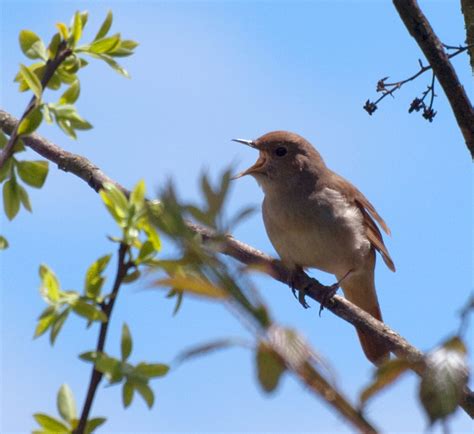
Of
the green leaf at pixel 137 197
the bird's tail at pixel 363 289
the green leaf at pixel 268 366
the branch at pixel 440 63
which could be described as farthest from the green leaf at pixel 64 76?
the bird's tail at pixel 363 289

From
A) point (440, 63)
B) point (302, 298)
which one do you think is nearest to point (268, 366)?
point (440, 63)

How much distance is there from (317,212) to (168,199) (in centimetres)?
504

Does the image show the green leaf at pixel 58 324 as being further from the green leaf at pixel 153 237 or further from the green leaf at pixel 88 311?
the green leaf at pixel 153 237

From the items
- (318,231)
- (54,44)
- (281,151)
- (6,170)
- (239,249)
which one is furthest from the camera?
(281,151)

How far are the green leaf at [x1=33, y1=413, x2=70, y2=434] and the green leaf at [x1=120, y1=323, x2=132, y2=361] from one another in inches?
3.7

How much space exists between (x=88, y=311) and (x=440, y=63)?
2360mm

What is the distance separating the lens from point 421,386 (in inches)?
23.9

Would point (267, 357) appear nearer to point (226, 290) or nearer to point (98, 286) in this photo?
point (226, 290)

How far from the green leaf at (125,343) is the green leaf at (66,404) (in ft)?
0.24

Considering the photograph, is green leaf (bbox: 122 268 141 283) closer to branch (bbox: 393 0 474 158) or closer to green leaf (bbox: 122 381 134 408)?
green leaf (bbox: 122 381 134 408)

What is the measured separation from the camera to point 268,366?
0.60 meters

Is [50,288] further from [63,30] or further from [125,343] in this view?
[63,30]

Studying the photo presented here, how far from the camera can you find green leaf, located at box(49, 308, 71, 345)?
84 centimetres

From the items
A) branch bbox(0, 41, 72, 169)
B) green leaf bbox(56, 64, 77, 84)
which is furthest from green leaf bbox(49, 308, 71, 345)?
green leaf bbox(56, 64, 77, 84)
